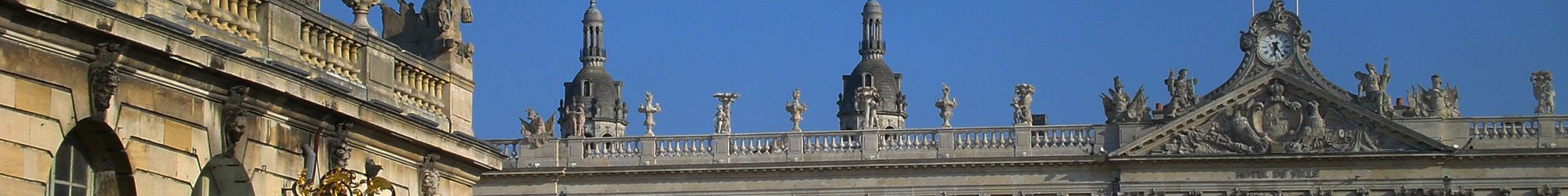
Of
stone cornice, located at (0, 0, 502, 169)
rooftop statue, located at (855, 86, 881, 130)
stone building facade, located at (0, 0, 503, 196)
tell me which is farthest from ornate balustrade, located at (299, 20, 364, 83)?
rooftop statue, located at (855, 86, 881, 130)

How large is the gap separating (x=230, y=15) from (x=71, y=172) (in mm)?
1996

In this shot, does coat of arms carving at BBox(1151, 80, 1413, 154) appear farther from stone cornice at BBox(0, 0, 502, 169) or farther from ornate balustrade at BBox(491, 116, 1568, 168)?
stone cornice at BBox(0, 0, 502, 169)

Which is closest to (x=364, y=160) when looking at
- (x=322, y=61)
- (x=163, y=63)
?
(x=322, y=61)

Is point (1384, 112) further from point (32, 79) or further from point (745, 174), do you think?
point (32, 79)

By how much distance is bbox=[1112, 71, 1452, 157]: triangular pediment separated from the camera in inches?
2697

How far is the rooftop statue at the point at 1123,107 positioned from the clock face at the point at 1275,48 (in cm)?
248

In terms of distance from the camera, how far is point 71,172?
20328mm

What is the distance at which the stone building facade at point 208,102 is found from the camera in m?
19.4

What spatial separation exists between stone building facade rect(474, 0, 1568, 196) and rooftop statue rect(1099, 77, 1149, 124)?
3cm

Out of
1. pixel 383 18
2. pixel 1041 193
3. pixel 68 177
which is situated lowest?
pixel 68 177

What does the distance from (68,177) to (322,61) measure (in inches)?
137

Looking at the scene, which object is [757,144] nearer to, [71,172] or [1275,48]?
[1275,48]

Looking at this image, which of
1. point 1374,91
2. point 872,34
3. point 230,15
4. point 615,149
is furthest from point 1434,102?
point 230,15

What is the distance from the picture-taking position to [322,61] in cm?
2353
